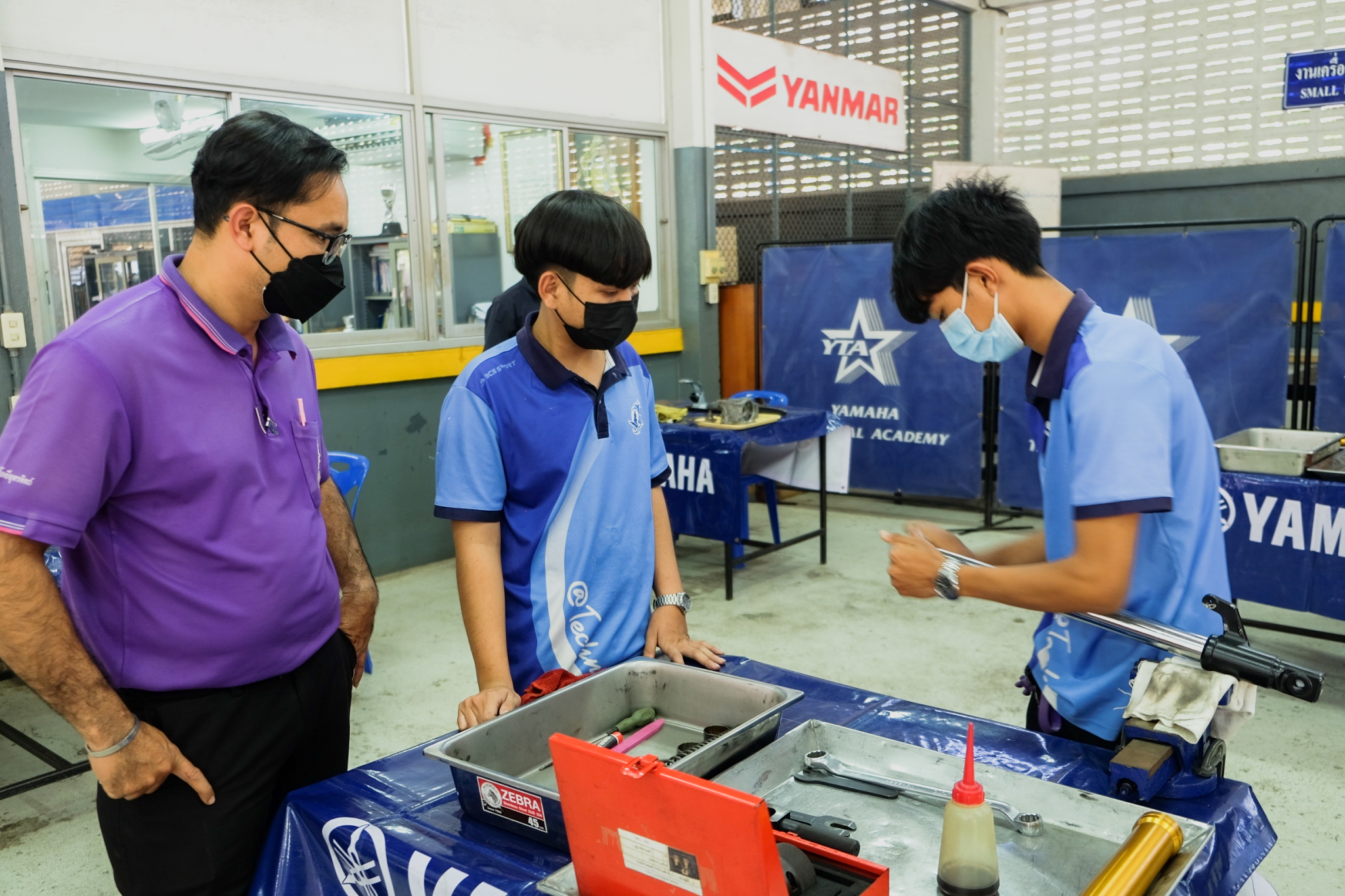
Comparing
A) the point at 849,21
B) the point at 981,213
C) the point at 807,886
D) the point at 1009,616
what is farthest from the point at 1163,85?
the point at 807,886

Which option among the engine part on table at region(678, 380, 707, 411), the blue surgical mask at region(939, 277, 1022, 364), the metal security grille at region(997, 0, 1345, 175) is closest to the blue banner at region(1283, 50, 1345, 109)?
the metal security grille at region(997, 0, 1345, 175)

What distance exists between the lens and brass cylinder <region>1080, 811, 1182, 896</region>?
0.94 metres

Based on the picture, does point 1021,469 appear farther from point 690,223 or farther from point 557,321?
Answer: point 557,321

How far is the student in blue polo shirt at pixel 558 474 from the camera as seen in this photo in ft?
5.05

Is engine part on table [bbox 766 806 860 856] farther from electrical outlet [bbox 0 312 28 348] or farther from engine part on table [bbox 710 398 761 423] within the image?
electrical outlet [bbox 0 312 28 348]

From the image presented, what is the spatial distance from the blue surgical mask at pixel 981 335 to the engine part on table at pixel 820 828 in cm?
71

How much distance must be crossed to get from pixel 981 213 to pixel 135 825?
1.41 metres

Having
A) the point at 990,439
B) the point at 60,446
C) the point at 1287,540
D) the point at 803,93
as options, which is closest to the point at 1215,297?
the point at 990,439

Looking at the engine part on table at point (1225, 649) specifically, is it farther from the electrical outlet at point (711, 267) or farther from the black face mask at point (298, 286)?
the electrical outlet at point (711, 267)

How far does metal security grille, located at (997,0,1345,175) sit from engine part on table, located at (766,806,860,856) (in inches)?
366

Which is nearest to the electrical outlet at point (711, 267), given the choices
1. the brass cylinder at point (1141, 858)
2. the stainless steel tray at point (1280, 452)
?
the stainless steel tray at point (1280, 452)

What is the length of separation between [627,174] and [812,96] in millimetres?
1895

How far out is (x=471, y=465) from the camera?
1.53 meters

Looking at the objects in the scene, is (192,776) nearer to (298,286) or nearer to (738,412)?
(298,286)
